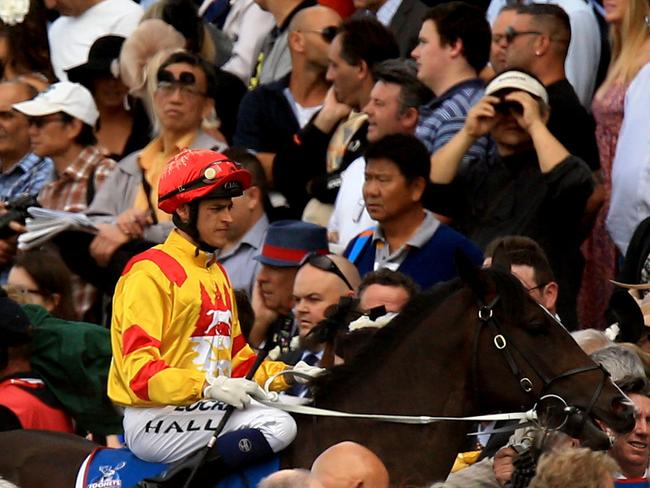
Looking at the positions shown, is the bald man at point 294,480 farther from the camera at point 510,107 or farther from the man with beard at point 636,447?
the camera at point 510,107

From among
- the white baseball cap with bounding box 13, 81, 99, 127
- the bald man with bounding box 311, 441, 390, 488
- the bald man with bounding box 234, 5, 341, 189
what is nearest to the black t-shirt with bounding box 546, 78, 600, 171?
the bald man with bounding box 234, 5, 341, 189

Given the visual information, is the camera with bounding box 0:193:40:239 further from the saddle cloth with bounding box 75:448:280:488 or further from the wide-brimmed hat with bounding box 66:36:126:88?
the saddle cloth with bounding box 75:448:280:488

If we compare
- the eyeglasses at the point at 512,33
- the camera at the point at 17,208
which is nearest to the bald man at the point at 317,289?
the eyeglasses at the point at 512,33

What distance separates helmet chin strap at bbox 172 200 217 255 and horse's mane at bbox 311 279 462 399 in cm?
73

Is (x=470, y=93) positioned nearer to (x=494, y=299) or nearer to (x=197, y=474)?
(x=494, y=299)

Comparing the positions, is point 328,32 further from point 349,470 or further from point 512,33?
point 349,470

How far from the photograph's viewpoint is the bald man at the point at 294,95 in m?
10.9

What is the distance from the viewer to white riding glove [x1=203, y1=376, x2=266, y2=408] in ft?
21.8

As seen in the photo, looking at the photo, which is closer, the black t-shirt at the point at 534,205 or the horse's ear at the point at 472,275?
the horse's ear at the point at 472,275

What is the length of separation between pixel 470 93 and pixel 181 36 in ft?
9.19

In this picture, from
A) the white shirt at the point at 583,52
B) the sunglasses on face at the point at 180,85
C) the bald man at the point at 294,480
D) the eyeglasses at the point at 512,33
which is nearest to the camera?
the bald man at the point at 294,480

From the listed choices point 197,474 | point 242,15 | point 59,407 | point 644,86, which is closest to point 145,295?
point 197,474

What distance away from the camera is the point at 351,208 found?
962cm

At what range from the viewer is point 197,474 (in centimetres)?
676
